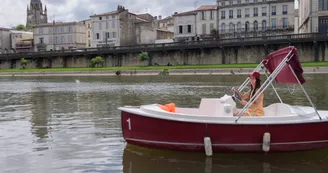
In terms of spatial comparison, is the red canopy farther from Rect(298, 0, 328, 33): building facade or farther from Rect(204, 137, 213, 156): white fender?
Rect(298, 0, 328, 33): building facade

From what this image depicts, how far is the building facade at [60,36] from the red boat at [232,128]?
338 ft

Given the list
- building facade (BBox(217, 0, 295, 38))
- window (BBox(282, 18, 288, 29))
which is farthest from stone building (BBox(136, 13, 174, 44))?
window (BBox(282, 18, 288, 29))

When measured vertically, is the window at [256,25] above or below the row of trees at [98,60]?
above

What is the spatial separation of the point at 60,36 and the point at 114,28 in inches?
→ 883

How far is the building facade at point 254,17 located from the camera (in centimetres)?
8131

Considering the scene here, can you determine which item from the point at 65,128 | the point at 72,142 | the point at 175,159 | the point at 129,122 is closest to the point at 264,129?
the point at 175,159

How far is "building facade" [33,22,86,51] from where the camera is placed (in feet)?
361

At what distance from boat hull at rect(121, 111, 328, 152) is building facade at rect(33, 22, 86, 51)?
103202mm

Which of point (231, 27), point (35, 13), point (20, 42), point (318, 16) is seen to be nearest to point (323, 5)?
point (318, 16)

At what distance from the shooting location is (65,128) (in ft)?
47.8

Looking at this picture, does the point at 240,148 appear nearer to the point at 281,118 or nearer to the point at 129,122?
the point at 281,118

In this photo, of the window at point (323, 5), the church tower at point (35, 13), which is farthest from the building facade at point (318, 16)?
the church tower at point (35, 13)

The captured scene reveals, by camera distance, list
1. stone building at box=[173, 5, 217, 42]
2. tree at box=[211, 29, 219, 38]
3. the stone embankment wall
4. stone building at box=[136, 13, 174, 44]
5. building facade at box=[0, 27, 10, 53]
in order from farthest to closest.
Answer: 1. building facade at box=[0, 27, 10, 53]
2. stone building at box=[136, 13, 174, 44]
3. stone building at box=[173, 5, 217, 42]
4. tree at box=[211, 29, 219, 38]
5. the stone embankment wall

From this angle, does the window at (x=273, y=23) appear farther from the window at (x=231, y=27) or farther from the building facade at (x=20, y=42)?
the building facade at (x=20, y=42)
